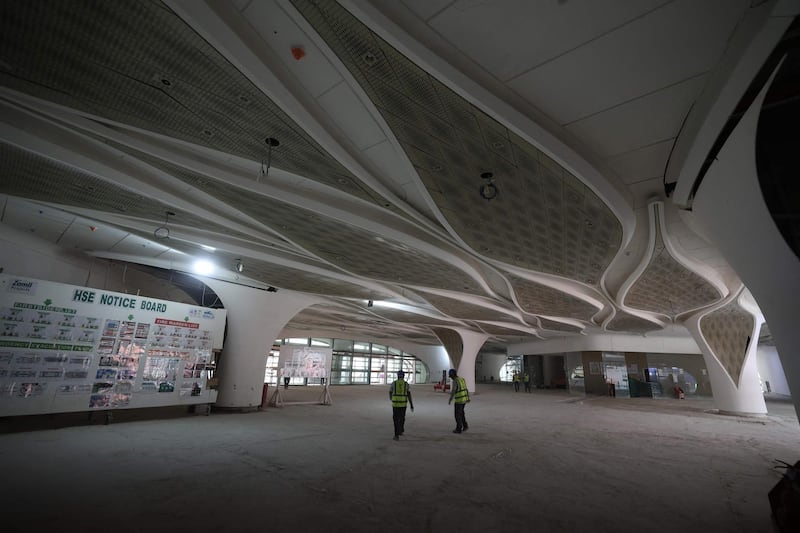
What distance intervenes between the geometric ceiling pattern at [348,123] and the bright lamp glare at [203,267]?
98.5 inches

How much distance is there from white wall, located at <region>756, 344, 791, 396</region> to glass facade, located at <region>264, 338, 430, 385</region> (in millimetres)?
30245

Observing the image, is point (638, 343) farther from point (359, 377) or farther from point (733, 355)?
point (359, 377)

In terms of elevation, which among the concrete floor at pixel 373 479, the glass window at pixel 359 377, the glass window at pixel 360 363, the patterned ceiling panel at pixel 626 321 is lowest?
the glass window at pixel 359 377

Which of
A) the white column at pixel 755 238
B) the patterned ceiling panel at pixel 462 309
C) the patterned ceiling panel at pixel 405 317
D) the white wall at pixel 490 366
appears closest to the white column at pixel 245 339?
the patterned ceiling panel at pixel 462 309

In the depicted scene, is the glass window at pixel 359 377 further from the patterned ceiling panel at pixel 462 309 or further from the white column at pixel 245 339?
the white column at pixel 245 339

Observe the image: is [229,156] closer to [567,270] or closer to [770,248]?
[770,248]

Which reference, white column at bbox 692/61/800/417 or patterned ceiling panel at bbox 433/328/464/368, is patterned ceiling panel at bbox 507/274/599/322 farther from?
patterned ceiling panel at bbox 433/328/464/368

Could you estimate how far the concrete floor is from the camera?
388cm

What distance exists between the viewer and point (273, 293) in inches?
570

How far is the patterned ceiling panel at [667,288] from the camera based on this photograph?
9320mm

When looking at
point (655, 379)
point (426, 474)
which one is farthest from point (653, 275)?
point (655, 379)

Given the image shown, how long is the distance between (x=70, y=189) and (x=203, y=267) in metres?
5.81

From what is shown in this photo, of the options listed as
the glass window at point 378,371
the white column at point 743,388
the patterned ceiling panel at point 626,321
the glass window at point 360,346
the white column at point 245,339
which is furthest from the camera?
the glass window at point 378,371

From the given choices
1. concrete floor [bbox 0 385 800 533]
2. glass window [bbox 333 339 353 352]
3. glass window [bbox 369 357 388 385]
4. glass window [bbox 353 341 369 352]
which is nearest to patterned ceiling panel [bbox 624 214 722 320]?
concrete floor [bbox 0 385 800 533]
